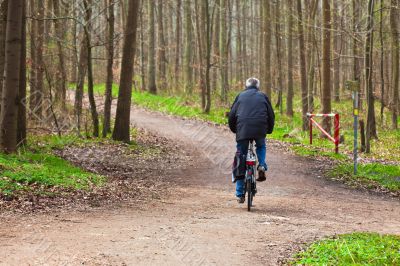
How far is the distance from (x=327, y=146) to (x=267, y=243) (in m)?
12.4

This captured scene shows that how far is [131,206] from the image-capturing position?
8883mm

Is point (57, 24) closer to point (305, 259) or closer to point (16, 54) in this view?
point (16, 54)

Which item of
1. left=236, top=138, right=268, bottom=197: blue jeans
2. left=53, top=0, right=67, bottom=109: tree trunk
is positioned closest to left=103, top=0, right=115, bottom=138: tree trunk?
left=53, top=0, right=67, bottom=109: tree trunk

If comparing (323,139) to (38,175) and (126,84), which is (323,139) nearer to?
(126,84)

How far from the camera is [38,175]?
9594mm

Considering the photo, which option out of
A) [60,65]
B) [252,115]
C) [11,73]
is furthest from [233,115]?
[60,65]

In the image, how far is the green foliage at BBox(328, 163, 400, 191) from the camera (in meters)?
12.3

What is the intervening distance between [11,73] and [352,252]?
791cm

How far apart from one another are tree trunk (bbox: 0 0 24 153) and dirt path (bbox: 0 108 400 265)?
3.75 meters

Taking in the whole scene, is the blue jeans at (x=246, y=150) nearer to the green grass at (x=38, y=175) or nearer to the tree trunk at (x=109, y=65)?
the green grass at (x=38, y=175)

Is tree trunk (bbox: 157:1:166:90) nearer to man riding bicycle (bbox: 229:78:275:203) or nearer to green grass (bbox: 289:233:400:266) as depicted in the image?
man riding bicycle (bbox: 229:78:275:203)

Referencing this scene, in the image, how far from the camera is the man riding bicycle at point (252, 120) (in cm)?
882

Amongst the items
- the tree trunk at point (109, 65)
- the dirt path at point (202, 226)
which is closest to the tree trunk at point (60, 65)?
the tree trunk at point (109, 65)

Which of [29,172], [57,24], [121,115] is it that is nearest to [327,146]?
[121,115]
